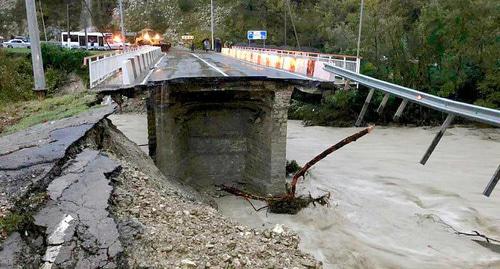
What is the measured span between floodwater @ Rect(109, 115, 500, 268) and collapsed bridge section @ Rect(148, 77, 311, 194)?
1.62 m

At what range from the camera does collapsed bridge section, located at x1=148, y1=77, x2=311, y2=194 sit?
51.1 ft

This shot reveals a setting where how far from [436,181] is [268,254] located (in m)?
14.8

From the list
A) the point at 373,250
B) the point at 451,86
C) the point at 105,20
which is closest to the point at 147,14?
Result: the point at 105,20

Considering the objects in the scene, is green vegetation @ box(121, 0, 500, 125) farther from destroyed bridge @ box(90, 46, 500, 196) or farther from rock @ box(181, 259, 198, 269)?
rock @ box(181, 259, 198, 269)

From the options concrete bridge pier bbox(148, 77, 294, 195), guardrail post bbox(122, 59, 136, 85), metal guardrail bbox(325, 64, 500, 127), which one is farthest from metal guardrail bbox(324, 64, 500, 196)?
guardrail post bbox(122, 59, 136, 85)

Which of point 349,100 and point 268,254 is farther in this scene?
point 349,100

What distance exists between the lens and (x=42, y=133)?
401 inches

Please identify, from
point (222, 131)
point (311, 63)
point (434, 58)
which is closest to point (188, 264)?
point (222, 131)

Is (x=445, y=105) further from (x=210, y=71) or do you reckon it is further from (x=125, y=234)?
(x=210, y=71)

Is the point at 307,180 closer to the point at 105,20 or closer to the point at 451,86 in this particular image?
the point at 451,86

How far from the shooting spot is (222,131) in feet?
58.1

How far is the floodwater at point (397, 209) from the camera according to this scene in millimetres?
11516

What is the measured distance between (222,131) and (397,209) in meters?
7.32

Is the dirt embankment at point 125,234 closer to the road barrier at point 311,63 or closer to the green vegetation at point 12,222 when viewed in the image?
the green vegetation at point 12,222
